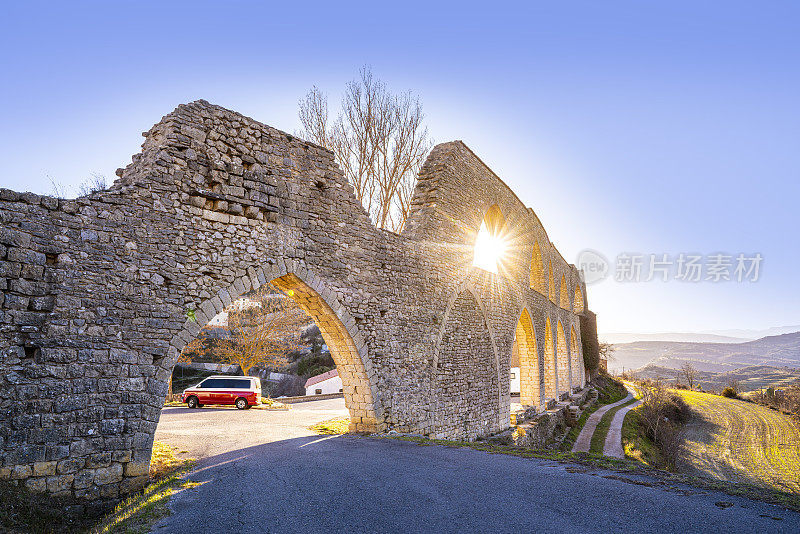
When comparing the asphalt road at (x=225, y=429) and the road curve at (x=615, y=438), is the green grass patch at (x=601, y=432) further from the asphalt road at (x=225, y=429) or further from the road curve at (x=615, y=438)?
the asphalt road at (x=225, y=429)

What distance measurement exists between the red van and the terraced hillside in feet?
52.3

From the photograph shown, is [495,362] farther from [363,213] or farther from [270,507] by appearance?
[270,507]

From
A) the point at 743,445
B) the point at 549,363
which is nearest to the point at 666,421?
the point at 743,445

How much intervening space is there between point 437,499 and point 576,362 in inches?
1224

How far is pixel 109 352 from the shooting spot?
19.2 feet

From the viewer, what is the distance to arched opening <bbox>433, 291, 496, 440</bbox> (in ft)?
37.4

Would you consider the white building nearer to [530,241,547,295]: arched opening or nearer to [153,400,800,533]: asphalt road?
[530,241,547,295]: arched opening

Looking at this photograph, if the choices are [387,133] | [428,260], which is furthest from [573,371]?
[428,260]

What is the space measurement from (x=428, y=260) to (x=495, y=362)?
5082mm

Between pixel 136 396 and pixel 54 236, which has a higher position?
pixel 54 236

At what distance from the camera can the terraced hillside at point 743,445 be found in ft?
54.9

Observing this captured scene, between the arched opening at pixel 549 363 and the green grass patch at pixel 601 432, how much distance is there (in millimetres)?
2577

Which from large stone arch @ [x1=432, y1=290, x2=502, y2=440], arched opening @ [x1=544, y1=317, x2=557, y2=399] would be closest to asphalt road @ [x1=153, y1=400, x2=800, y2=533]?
large stone arch @ [x1=432, y1=290, x2=502, y2=440]

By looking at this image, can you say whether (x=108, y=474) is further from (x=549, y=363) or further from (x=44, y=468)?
(x=549, y=363)
